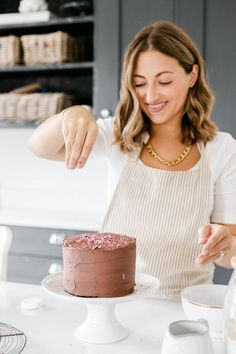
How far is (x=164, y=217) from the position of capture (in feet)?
4.65

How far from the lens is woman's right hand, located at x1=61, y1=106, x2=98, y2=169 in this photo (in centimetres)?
106

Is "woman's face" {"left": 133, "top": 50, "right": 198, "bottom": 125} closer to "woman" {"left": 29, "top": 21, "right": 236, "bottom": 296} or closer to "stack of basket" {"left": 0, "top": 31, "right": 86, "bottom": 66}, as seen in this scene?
"woman" {"left": 29, "top": 21, "right": 236, "bottom": 296}

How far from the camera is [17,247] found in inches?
97.1

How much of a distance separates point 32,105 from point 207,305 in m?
1.83

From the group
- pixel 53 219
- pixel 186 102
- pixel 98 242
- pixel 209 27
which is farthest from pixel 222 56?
pixel 98 242

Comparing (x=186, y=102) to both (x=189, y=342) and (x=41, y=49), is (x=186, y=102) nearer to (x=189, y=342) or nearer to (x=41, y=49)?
(x=189, y=342)

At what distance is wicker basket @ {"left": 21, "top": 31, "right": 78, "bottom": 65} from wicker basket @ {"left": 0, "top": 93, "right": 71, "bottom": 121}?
0.17 m

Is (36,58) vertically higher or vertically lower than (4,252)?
higher

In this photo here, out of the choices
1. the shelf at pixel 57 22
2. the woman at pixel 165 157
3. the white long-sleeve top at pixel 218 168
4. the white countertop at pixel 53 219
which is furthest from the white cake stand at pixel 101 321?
the shelf at pixel 57 22

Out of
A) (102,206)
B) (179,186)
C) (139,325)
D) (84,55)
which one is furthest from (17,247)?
(139,325)

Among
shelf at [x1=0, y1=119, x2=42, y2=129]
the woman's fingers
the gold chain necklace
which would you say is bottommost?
shelf at [x1=0, y1=119, x2=42, y2=129]

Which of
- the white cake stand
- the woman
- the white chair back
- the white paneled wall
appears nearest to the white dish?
the white cake stand

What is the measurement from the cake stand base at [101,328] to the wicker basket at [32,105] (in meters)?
1.69

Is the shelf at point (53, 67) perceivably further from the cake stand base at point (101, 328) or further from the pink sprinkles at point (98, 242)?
the cake stand base at point (101, 328)
